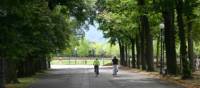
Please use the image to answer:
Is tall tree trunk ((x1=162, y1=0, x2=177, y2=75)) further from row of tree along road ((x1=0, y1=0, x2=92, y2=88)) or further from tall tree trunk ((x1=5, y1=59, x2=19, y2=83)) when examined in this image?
tall tree trunk ((x1=5, y1=59, x2=19, y2=83))

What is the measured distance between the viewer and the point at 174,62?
46.4m

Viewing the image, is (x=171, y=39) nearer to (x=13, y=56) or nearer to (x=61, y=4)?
(x=61, y=4)

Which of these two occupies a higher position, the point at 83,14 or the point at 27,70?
the point at 83,14

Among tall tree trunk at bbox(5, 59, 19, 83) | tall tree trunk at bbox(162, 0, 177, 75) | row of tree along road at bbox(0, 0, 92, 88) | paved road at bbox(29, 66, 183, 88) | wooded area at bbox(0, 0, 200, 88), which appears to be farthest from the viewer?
tall tree trunk at bbox(162, 0, 177, 75)

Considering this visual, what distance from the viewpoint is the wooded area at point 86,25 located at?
93.2 feet

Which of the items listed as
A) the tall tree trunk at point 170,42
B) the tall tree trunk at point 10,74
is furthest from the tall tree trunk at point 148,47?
the tall tree trunk at point 10,74

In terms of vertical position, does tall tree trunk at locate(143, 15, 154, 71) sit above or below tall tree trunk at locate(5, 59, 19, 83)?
above

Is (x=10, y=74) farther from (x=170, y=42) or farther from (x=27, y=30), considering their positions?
(x=170, y=42)

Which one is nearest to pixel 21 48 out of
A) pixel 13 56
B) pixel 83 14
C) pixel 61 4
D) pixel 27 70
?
pixel 13 56

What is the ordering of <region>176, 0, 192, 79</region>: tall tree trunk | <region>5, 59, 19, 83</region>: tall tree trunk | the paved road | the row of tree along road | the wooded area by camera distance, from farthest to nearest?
<region>176, 0, 192, 79</region>: tall tree trunk
<region>5, 59, 19, 83</region>: tall tree trunk
the paved road
the wooded area
the row of tree along road

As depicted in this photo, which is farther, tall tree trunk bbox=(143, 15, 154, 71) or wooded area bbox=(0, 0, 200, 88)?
tall tree trunk bbox=(143, 15, 154, 71)

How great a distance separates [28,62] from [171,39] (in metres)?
13.5

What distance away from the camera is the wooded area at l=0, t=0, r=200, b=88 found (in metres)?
28.4

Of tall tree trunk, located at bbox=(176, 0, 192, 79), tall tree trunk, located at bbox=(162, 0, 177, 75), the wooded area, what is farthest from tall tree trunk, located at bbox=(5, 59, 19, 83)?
tall tree trunk, located at bbox=(162, 0, 177, 75)
